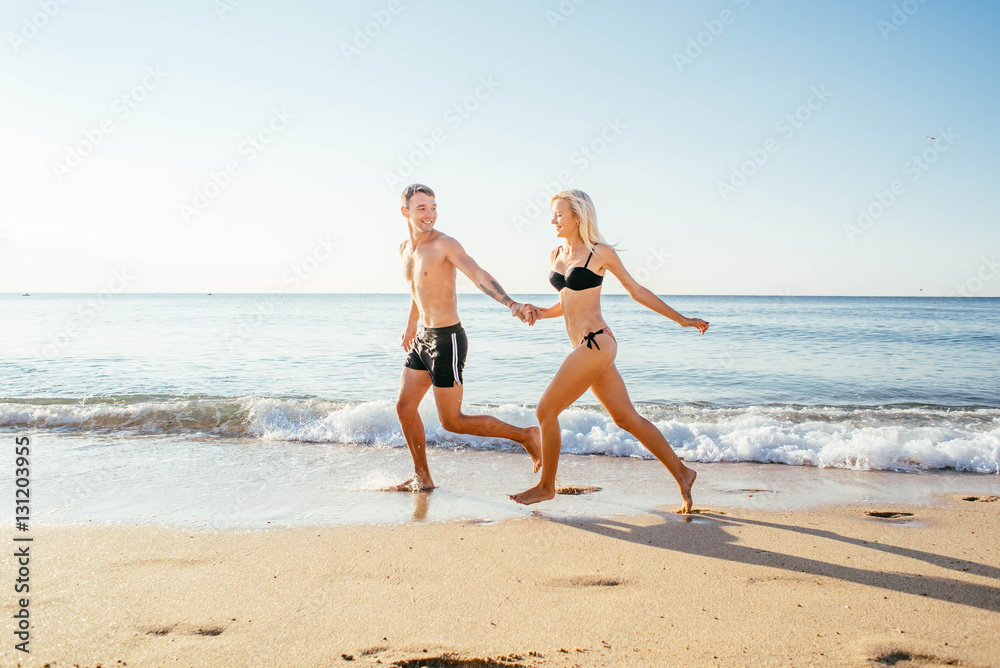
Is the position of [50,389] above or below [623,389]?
below

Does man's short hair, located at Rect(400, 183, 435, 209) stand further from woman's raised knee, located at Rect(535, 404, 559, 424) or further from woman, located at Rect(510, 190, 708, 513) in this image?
woman's raised knee, located at Rect(535, 404, 559, 424)

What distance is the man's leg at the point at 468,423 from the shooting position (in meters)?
4.59

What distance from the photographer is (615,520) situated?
4211mm

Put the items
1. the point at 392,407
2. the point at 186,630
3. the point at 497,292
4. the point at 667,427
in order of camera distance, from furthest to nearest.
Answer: the point at 392,407
the point at 667,427
the point at 497,292
the point at 186,630

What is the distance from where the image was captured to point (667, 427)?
7062mm

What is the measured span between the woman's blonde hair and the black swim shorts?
1123 millimetres

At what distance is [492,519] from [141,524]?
2347mm

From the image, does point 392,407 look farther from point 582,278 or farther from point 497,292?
point 582,278

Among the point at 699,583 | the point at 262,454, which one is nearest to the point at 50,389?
the point at 262,454

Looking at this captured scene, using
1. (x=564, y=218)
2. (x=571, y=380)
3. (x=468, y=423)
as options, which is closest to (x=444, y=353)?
(x=468, y=423)

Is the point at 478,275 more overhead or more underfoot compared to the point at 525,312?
more overhead

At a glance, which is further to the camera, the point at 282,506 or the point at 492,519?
the point at 282,506

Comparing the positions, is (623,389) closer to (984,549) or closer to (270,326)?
(984,549)

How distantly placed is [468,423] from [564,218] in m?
1.69
